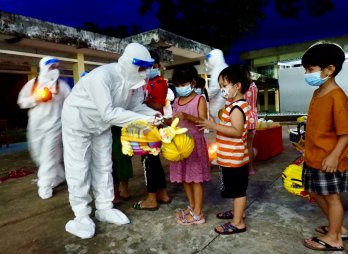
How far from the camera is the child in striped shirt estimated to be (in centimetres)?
244

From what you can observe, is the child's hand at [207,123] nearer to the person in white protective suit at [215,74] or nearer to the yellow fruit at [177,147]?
the yellow fruit at [177,147]

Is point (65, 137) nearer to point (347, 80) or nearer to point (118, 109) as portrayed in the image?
point (118, 109)

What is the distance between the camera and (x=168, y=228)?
2711mm

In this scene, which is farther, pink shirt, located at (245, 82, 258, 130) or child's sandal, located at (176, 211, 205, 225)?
pink shirt, located at (245, 82, 258, 130)

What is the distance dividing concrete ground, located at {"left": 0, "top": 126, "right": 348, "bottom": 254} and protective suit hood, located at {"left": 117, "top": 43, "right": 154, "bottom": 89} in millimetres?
1389

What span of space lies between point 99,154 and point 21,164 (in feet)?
13.7

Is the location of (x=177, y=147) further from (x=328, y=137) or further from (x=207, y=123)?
(x=328, y=137)

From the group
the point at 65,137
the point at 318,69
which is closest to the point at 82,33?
the point at 65,137

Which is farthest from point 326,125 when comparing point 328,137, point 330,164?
point 330,164

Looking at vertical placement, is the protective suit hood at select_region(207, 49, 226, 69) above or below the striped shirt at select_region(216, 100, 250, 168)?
above

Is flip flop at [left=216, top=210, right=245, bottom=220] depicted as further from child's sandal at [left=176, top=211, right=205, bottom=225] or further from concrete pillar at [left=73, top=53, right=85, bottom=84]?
concrete pillar at [left=73, top=53, right=85, bottom=84]

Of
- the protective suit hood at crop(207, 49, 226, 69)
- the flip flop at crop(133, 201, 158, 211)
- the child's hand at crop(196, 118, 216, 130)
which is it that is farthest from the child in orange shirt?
the protective suit hood at crop(207, 49, 226, 69)

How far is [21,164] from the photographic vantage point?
623 centimetres

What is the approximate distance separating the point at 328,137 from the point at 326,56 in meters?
0.59
